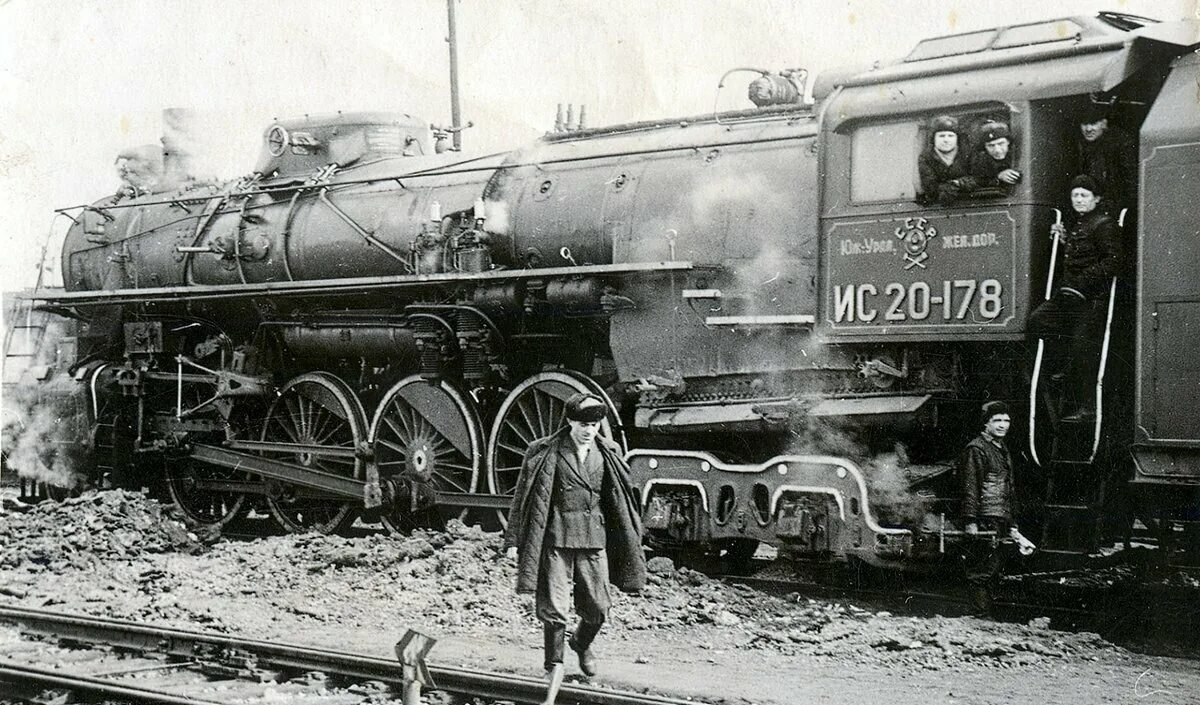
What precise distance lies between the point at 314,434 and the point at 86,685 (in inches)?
212

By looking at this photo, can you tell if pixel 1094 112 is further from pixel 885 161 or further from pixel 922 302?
pixel 922 302

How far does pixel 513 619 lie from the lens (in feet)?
26.3

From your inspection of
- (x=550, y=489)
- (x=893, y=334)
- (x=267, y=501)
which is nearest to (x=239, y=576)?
(x=267, y=501)

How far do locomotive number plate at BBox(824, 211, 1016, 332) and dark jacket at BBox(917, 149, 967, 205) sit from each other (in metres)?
0.13

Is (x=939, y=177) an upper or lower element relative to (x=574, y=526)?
upper

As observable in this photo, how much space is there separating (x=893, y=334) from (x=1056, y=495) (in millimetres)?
1344

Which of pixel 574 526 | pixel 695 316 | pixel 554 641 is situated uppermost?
pixel 695 316

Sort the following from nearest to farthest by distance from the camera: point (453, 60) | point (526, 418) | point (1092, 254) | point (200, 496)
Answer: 1. point (1092, 254)
2. point (526, 418)
3. point (200, 496)
4. point (453, 60)

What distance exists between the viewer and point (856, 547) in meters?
7.55

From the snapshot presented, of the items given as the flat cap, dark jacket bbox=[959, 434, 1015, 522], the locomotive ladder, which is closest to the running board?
dark jacket bbox=[959, 434, 1015, 522]

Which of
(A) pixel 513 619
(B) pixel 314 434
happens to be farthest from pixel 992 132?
(B) pixel 314 434

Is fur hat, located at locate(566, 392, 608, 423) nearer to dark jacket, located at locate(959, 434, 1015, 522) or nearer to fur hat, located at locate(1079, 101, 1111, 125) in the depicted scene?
dark jacket, located at locate(959, 434, 1015, 522)

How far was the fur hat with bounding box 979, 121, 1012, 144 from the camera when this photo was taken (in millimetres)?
7012

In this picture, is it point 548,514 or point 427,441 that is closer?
point 548,514
